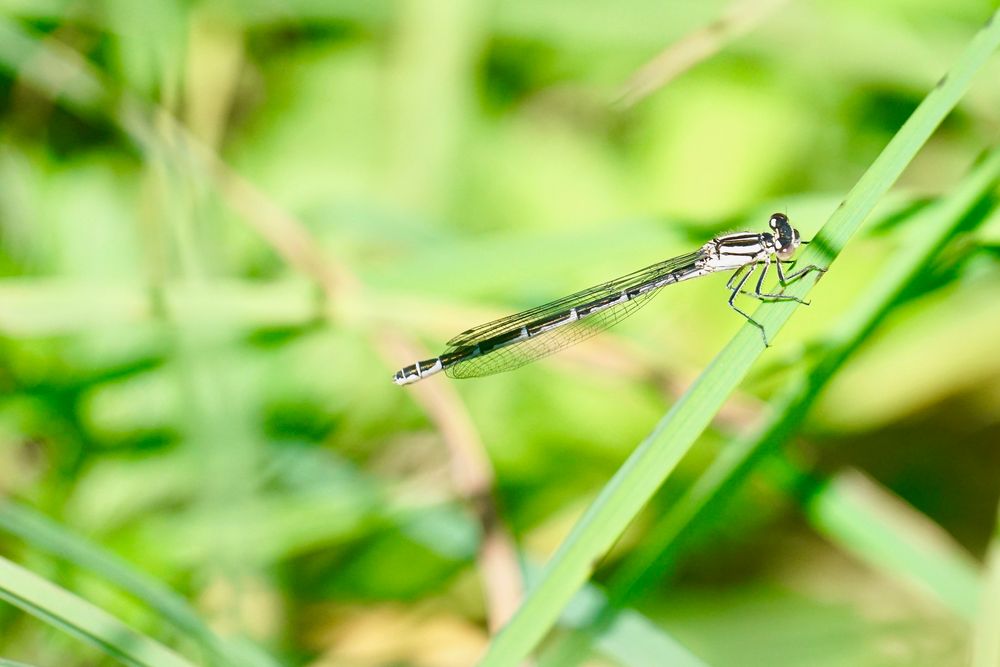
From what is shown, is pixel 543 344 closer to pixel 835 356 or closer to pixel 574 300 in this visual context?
pixel 574 300

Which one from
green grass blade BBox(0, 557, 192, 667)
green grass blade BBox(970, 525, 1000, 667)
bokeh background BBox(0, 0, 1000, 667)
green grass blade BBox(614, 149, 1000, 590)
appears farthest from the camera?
bokeh background BBox(0, 0, 1000, 667)

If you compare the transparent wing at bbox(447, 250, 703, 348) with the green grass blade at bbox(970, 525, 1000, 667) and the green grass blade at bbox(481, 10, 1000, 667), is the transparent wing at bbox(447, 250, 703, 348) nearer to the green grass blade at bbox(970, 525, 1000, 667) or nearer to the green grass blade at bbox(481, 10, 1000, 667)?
the green grass blade at bbox(481, 10, 1000, 667)

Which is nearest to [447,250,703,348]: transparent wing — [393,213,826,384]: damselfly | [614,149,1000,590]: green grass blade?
[393,213,826,384]: damselfly

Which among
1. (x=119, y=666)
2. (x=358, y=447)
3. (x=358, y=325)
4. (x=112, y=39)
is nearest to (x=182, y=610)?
(x=119, y=666)

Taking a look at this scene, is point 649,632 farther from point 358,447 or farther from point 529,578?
point 358,447

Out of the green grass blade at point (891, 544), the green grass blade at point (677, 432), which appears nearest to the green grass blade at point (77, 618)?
the green grass blade at point (677, 432)
